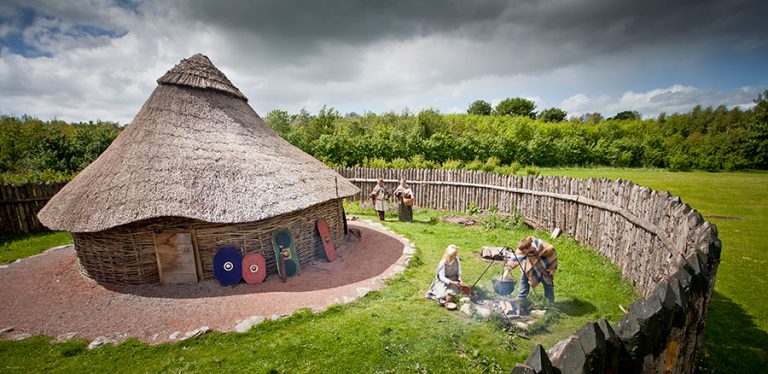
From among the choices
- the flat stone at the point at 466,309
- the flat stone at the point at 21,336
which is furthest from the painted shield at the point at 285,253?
the flat stone at the point at 21,336

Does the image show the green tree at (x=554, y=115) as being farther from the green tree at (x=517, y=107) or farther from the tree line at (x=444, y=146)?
the tree line at (x=444, y=146)

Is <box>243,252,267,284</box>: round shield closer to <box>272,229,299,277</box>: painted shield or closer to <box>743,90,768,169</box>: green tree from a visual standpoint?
<box>272,229,299,277</box>: painted shield

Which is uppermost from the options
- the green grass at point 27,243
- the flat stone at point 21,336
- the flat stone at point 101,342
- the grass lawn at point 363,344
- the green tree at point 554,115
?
the green tree at point 554,115

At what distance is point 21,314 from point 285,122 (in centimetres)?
3454

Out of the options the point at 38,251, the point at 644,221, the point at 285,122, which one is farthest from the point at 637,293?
the point at 285,122

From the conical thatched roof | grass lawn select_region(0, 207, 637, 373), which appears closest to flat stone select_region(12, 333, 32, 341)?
grass lawn select_region(0, 207, 637, 373)

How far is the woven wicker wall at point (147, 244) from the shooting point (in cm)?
743

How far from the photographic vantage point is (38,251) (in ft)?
34.9

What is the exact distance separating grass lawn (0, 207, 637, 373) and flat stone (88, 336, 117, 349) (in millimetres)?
121

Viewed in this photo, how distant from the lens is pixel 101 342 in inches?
223

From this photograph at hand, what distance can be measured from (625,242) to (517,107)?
2435 inches

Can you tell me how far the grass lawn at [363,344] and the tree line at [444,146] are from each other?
15.1 m

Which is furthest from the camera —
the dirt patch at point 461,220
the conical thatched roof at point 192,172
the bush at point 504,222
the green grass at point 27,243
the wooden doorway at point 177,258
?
the dirt patch at point 461,220

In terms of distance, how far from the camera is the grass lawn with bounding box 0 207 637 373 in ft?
16.3
